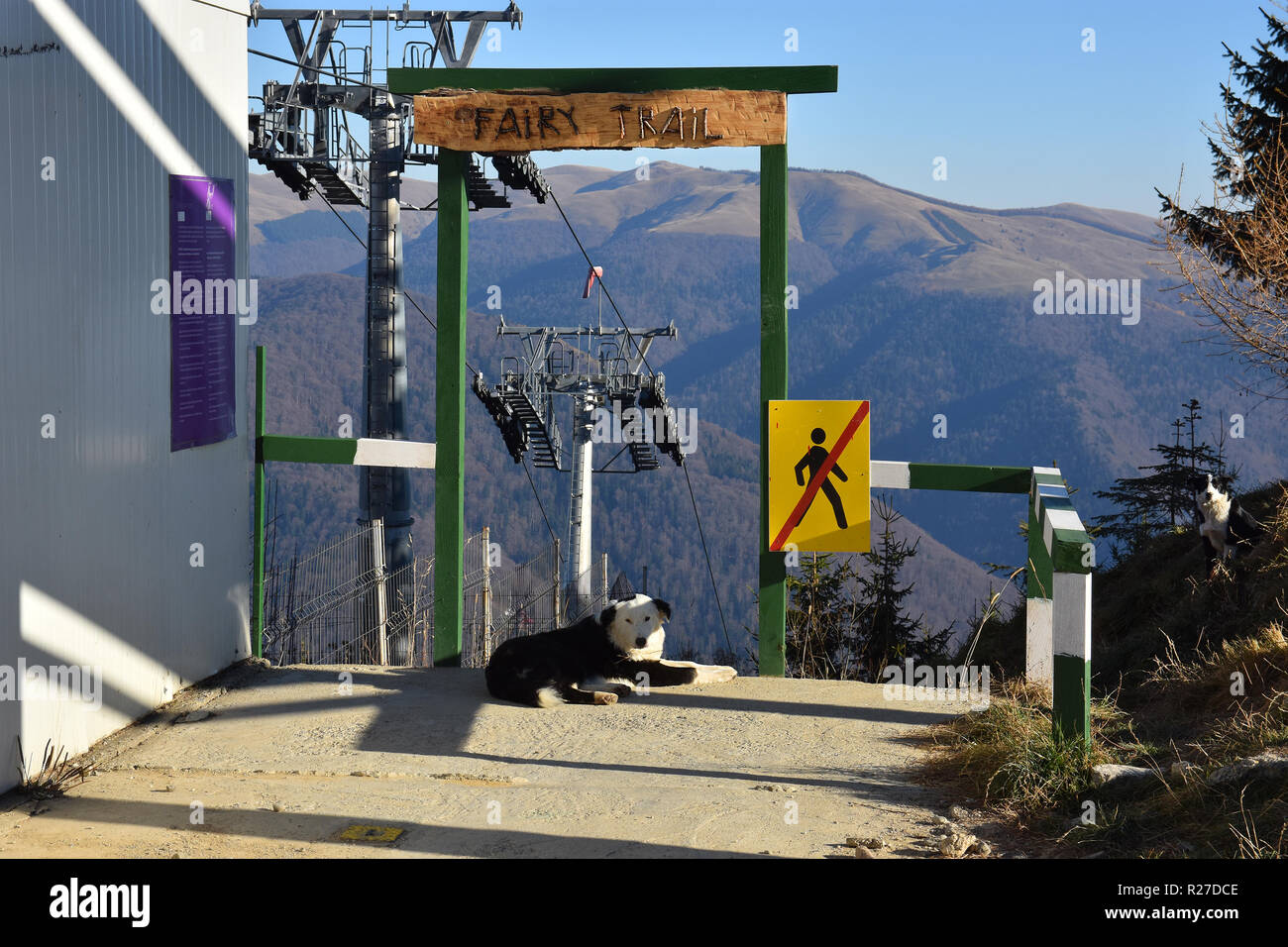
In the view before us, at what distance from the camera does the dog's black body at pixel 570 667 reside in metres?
6.54

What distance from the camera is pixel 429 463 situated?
25.4 ft

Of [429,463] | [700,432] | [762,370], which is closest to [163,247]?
[429,463]

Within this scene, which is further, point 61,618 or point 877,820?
point 61,618

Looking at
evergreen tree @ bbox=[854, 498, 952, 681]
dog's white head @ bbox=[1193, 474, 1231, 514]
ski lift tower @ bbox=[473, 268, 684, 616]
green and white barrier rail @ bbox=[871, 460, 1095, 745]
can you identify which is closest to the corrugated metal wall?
green and white barrier rail @ bbox=[871, 460, 1095, 745]

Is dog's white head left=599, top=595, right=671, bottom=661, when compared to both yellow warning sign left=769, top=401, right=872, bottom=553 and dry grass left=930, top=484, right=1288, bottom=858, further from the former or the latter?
dry grass left=930, top=484, right=1288, bottom=858

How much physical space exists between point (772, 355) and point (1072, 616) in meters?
2.85

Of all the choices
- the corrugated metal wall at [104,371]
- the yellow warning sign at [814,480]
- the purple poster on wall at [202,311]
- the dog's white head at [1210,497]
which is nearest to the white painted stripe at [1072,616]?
the yellow warning sign at [814,480]

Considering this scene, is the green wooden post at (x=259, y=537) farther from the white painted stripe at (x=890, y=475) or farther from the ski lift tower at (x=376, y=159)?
the ski lift tower at (x=376, y=159)

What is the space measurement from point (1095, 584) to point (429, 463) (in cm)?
1002

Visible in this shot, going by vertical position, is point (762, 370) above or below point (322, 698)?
above

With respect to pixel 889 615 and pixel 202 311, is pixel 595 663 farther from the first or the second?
pixel 889 615

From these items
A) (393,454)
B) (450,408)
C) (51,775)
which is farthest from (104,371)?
(450,408)

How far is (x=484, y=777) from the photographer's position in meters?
5.28
